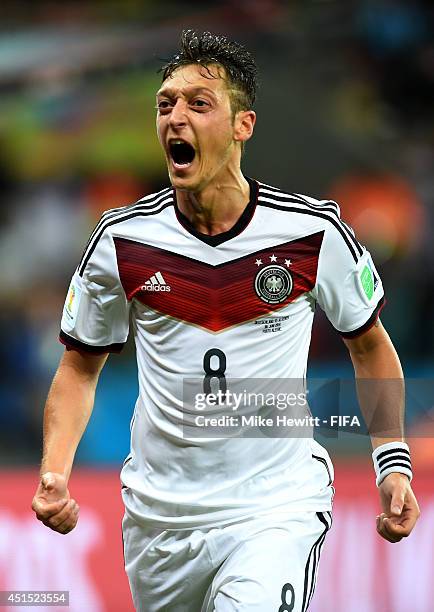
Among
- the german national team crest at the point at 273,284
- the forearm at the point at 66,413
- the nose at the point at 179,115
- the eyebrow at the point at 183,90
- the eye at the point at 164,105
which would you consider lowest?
the forearm at the point at 66,413

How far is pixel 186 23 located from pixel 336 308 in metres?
7.08

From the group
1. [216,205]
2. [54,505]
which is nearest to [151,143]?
[216,205]

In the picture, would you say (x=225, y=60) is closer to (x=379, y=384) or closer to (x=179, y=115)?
(x=179, y=115)

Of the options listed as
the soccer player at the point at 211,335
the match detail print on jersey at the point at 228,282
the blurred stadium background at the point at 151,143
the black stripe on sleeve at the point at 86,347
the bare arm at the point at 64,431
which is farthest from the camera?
the blurred stadium background at the point at 151,143

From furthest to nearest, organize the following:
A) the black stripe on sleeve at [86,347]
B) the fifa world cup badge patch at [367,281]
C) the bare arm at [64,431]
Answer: the black stripe on sleeve at [86,347] → the fifa world cup badge patch at [367,281] → the bare arm at [64,431]

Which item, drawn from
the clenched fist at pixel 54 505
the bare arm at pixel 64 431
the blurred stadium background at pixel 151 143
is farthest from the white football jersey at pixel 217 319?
the blurred stadium background at pixel 151 143

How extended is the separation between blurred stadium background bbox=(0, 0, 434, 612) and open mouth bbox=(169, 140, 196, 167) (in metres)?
4.27

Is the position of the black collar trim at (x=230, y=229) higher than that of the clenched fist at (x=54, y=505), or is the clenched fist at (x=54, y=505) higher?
the black collar trim at (x=230, y=229)

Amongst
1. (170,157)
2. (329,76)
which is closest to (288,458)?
(170,157)

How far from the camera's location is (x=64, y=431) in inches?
146

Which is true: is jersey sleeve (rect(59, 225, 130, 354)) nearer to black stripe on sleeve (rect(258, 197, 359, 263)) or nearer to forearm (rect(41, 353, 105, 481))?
forearm (rect(41, 353, 105, 481))

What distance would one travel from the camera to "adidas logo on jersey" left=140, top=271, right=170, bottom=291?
365 centimetres

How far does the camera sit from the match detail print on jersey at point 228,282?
11.8ft

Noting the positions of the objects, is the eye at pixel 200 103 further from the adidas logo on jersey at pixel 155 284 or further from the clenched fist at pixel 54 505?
the clenched fist at pixel 54 505
